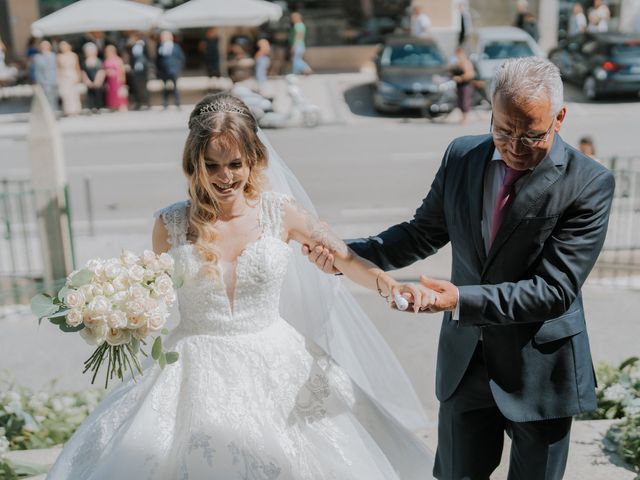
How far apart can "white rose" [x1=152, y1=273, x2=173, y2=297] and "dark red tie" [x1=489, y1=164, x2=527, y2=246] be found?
4.04 ft

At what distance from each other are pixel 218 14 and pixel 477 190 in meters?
19.7

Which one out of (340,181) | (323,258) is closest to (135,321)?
(323,258)

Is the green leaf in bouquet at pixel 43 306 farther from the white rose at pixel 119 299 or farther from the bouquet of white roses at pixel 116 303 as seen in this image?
the white rose at pixel 119 299

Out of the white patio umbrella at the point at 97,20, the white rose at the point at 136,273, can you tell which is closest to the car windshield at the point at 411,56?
the white patio umbrella at the point at 97,20

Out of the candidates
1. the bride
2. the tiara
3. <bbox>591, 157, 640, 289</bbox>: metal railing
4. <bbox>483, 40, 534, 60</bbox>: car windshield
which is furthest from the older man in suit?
<bbox>483, 40, 534, 60</bbox>: car windshield

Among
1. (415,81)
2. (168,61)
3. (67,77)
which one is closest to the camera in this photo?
(415,81)

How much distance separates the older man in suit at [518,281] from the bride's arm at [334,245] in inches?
13.9

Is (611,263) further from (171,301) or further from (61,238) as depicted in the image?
(171,301)

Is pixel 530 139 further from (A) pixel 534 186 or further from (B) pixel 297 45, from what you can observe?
(B) pixel 297 45

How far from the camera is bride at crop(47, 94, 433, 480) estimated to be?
3.35 m

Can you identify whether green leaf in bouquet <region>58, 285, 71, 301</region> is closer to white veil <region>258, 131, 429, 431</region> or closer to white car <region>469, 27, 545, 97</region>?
white veil <region>258, 131, 429, 431</region>

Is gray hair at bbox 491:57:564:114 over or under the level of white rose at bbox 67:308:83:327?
over

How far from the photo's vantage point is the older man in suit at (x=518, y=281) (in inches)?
118

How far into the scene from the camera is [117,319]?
10.2ft
